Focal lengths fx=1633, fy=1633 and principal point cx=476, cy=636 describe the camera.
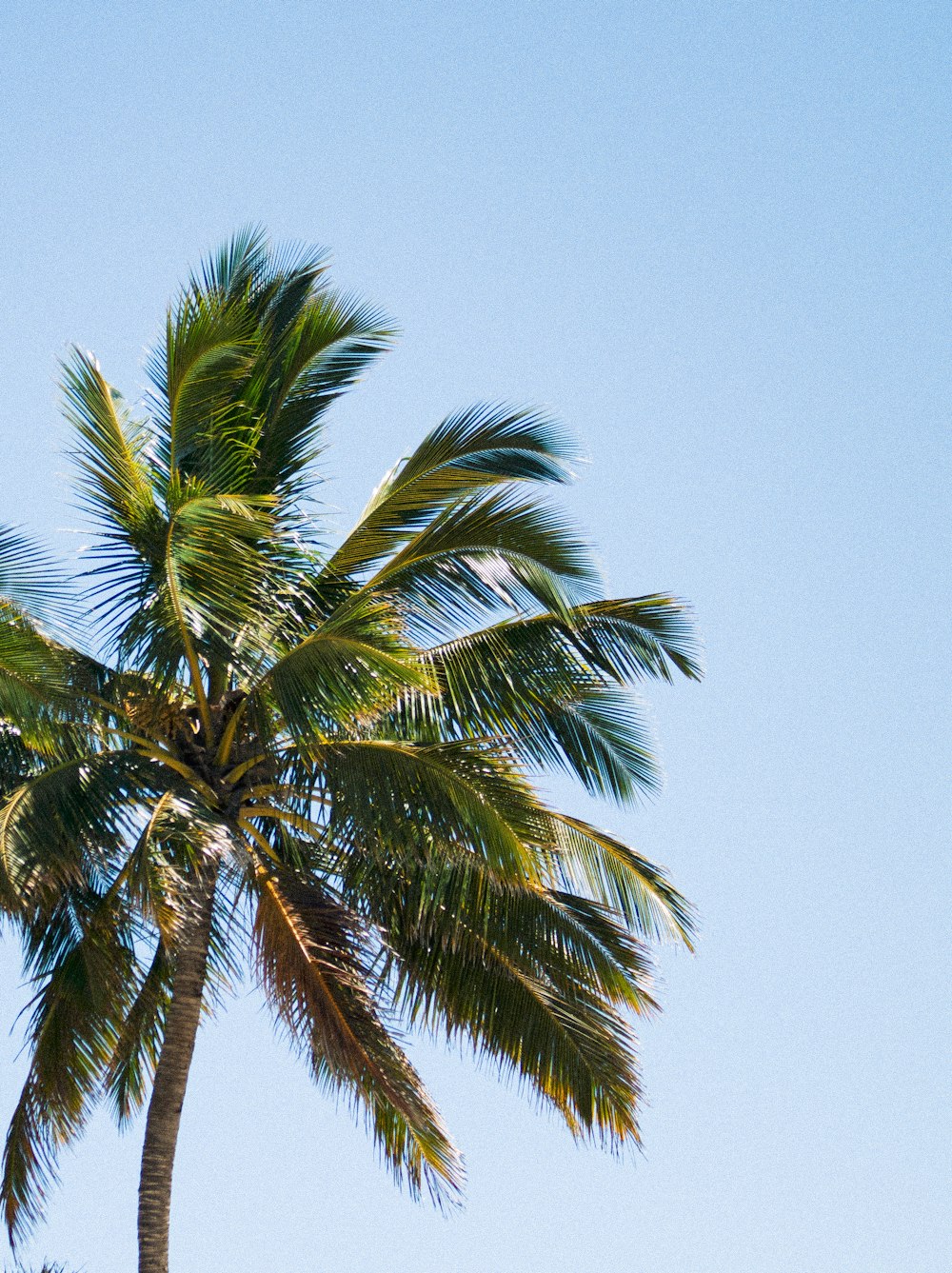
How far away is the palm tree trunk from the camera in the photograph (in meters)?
11.8

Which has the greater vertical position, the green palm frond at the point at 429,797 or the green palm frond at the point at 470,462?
the green palm frond at the point at 470,462

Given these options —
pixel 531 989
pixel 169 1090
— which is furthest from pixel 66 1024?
pixel 531 989

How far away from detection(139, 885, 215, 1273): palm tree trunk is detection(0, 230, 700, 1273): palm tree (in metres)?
0.02

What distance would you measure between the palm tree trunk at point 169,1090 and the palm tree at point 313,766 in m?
0.02

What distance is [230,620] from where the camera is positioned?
11.9 meters

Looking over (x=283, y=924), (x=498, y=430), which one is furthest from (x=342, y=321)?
(x=283, y=924)

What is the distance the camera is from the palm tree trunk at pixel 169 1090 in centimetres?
1176

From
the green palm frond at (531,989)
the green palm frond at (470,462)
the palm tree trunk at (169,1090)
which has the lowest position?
the palm tree trunk at (169,1090)

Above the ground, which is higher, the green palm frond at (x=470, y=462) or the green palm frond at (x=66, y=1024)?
the green palm frond at (x=470, y=462)

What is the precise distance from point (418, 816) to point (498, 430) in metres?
3.16

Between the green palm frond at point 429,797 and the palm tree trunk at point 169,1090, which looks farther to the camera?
the palm tree trunk at point 169,1090

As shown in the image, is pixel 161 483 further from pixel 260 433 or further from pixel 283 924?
pixel 283 924

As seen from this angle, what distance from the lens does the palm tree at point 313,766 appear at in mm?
11523

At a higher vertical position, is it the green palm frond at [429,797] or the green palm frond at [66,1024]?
the green palm frond at [429,797]
